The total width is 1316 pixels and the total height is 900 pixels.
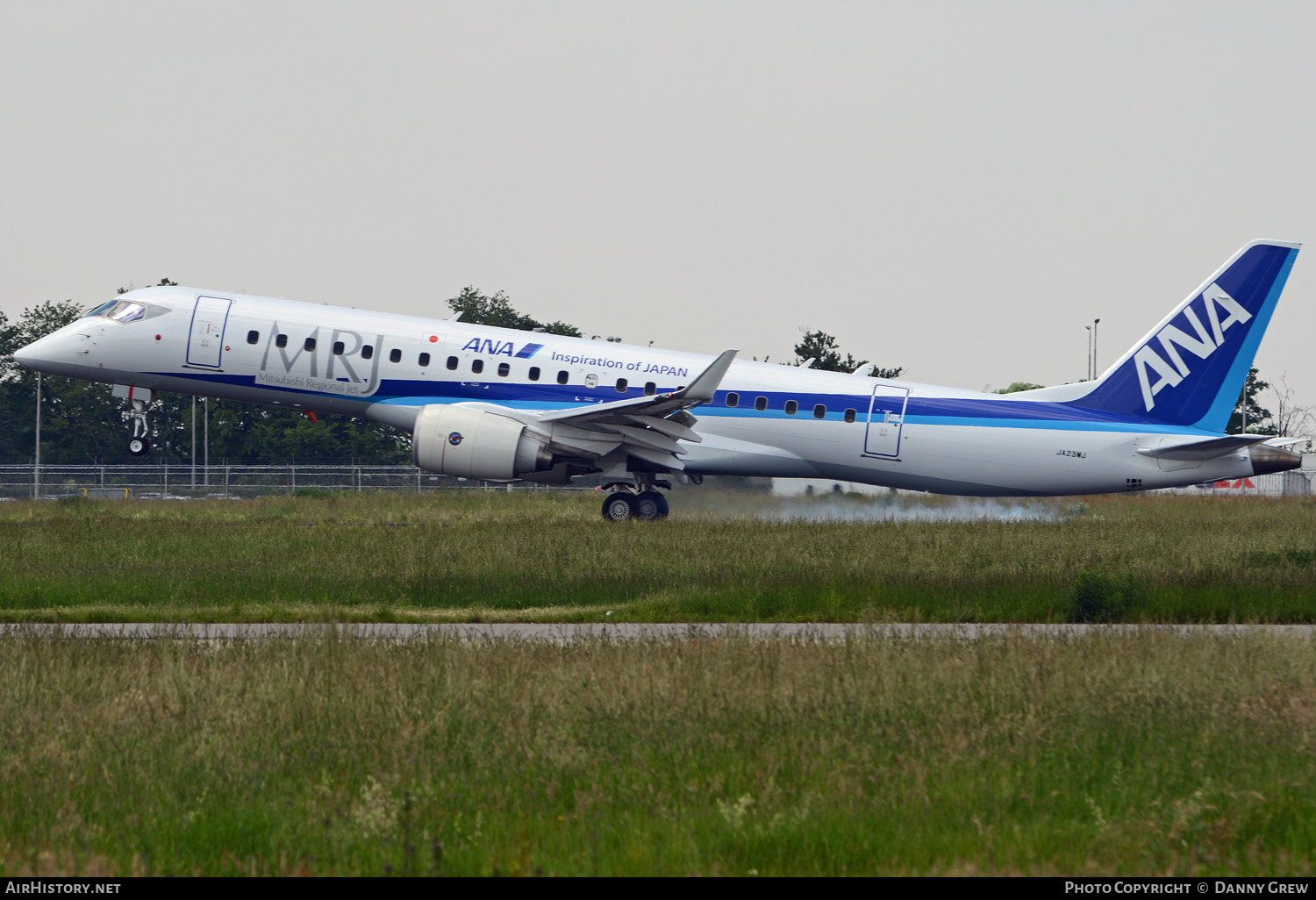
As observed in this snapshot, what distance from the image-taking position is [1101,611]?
13.8 meters

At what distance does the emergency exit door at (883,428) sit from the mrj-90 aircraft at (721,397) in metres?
0.03

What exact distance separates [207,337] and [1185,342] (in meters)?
20.7

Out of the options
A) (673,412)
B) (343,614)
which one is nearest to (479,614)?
(343,614)

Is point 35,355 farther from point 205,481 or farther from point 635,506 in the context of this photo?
point 205,481

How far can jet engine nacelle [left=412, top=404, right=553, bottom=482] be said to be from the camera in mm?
24359

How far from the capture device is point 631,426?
996 inches

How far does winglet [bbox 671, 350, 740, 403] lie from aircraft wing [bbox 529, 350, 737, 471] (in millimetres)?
18

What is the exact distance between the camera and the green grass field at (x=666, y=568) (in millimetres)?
14414

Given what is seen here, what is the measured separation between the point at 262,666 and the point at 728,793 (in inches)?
181

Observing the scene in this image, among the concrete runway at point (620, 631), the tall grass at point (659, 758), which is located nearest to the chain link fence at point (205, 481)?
the concrete runway at point (620, 631)

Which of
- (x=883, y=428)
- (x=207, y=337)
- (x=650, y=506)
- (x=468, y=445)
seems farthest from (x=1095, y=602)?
(x=207, y=337)

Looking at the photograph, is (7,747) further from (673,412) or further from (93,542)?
(673,412)

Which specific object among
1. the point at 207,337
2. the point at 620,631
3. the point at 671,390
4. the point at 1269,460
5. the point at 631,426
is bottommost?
the point at 620,631

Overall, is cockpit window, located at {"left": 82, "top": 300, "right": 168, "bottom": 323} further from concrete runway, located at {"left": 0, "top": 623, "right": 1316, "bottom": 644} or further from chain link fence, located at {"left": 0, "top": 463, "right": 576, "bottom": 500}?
chain link fence, located at {"left": 0, "top": 463, "right": 576, "bottom": 500}
